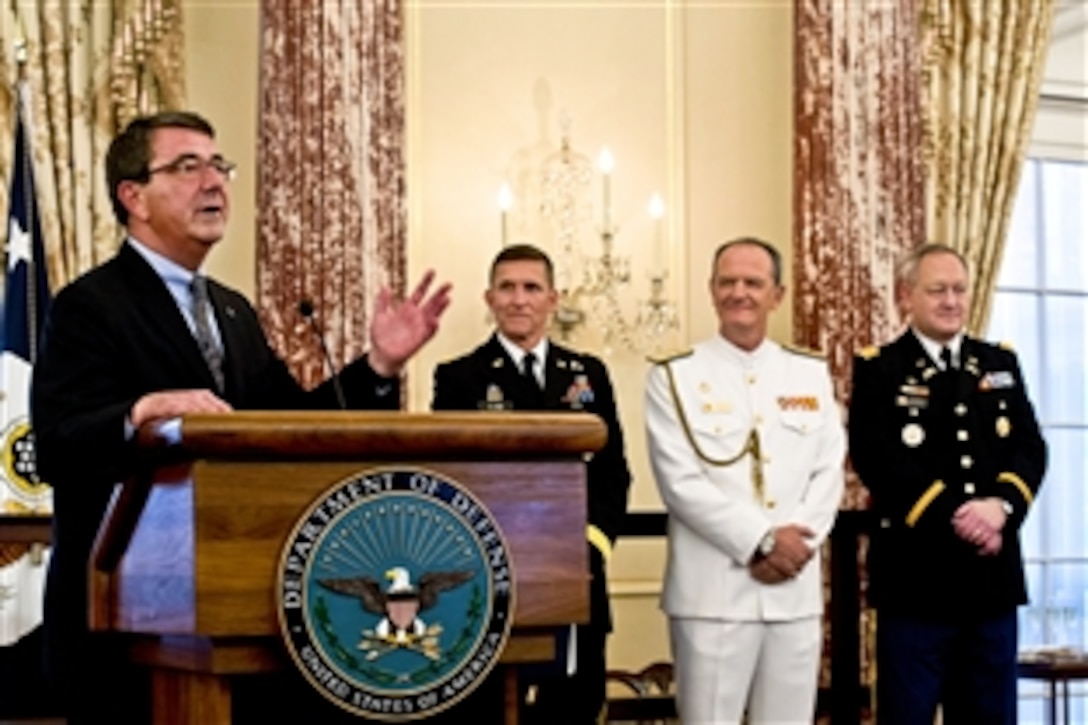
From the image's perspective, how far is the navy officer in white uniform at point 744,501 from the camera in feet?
13.9

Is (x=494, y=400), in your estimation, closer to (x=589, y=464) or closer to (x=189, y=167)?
(x=589, y=464)

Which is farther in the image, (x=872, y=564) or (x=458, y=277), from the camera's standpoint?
(x=458, y=277)

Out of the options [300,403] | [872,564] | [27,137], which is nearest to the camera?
[300,403]

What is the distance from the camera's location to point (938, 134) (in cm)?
628

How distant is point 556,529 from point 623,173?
4111mm

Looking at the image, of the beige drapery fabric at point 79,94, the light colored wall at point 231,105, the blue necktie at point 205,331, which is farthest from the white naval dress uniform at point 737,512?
the blue necktie at point 205,331

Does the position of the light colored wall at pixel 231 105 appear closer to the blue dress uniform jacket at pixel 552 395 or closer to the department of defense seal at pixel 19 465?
the department of defense seal at pixel 19 465

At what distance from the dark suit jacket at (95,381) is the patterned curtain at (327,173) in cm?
280

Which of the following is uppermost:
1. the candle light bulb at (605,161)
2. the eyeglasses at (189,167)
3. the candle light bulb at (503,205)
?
the candle light bulb at (605,161)

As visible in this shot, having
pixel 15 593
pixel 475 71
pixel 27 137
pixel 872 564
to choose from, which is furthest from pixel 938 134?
pixel 15 593

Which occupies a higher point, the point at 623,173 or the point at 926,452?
the point at 623,173

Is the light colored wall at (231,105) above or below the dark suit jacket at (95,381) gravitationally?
above

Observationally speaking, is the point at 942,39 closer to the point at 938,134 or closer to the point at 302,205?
the point at 938,134

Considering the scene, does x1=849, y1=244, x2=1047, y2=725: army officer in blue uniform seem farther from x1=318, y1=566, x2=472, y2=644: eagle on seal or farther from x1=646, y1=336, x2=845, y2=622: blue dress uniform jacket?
x1=318, y1=566, x2=472, y2=644: eagle on seal
